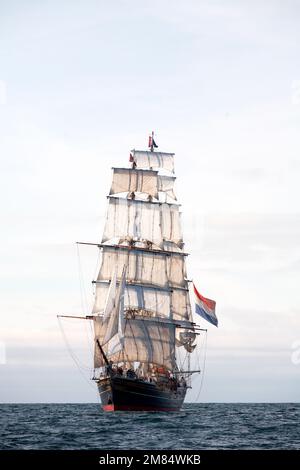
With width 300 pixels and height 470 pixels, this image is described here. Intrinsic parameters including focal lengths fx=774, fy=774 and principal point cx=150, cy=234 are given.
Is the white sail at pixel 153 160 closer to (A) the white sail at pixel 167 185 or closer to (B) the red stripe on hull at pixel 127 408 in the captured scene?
(A) the white sail at pixel 167 185

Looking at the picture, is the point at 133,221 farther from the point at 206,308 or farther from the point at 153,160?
the point at 206,308

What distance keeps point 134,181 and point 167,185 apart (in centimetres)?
1422

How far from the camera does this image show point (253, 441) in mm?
50031

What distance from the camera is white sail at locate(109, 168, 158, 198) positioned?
358 feet

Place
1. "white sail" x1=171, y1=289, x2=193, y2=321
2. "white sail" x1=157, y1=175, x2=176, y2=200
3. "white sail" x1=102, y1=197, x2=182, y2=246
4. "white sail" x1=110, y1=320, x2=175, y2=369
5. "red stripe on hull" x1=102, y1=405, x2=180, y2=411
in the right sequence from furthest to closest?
1. "white sail" x1=157, y1=175, x2=176, y2=200
2. "white sail" x1=171, y1=289, x2=193, y2=321
3. "white sail" x1=102, y1=197, x2=182, y2=246
4. "white sail" x1=110, y1=320, x2=175, y2=369
5. "red stripe on hull" x1=102, y1=405, x2=180, y2=411

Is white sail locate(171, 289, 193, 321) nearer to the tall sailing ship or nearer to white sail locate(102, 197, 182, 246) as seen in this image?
the tall sailing ship

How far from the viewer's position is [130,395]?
9200cm

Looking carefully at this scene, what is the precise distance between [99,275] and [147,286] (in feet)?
21.8

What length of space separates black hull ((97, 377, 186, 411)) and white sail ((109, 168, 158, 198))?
27842 mm

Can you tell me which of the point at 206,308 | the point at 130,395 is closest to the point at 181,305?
the point at 206,308

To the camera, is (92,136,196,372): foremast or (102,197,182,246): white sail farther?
(102,197,182,246): white sail

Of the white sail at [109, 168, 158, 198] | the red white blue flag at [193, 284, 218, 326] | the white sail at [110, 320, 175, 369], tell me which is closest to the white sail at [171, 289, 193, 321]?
the white sail at [110, 320, 175, 369]
